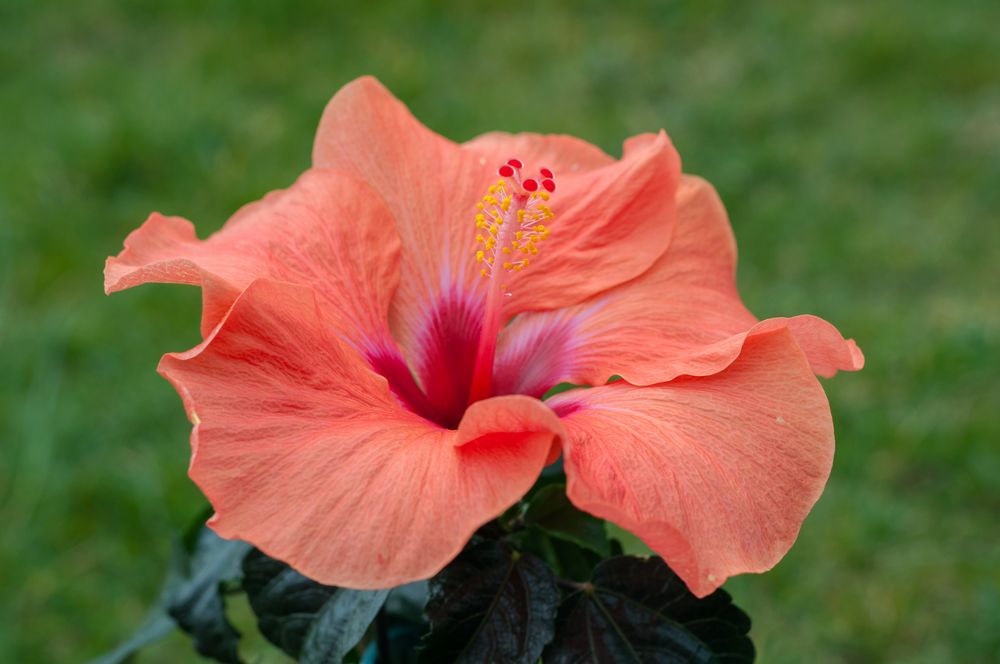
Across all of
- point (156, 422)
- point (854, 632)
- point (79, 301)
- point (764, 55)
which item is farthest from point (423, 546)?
point (764, 55)

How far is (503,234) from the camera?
107 centimetres

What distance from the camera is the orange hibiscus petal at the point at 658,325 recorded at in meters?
1.03

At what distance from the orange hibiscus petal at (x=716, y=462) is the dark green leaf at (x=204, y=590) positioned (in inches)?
19.3

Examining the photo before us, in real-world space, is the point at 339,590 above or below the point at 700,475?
below

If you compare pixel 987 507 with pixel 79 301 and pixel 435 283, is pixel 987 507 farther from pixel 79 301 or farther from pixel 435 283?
pixel 79 301

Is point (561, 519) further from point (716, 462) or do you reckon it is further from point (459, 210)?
point (459, 210)

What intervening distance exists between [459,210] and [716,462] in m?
0.45

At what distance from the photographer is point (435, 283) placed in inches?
47.1

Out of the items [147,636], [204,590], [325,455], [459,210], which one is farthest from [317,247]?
[147,636]

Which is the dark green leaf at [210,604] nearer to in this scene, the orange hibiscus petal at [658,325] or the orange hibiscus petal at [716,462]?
the orange hibiscus petal at [658,325]

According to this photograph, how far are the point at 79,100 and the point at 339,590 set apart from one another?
310 cm

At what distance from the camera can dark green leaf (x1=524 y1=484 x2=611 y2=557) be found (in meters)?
1.05

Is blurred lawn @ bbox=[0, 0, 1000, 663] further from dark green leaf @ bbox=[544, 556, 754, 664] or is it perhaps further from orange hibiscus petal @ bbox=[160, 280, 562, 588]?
orange hibiscus petal @ bbox=[160, 280, 562, 588]

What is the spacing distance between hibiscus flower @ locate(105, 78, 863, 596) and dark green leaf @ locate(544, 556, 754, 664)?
0.50 ft
